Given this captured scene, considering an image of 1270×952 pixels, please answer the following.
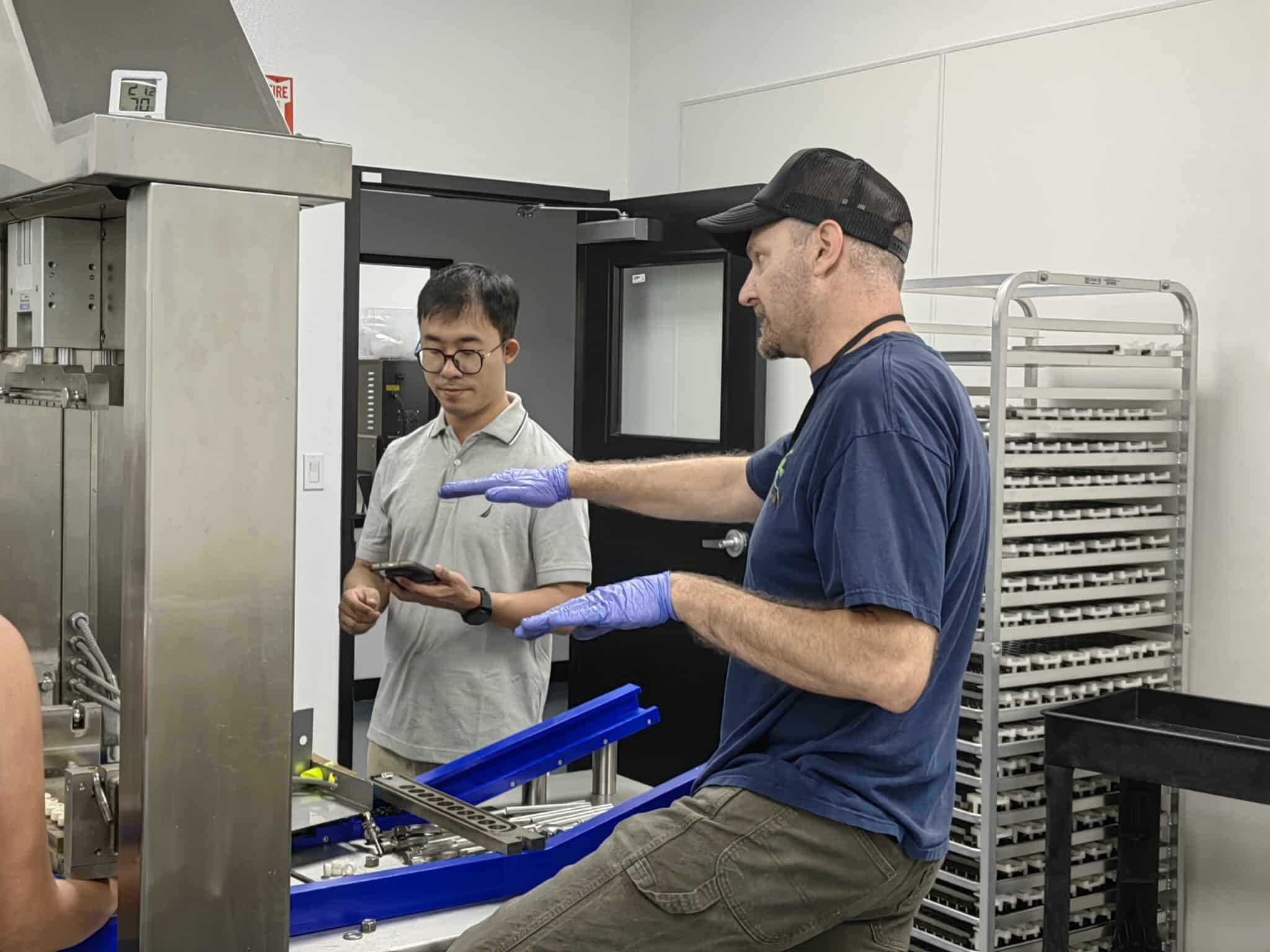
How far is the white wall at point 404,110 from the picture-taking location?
14.0 feet

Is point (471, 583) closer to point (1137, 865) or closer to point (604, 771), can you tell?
point (604, 771)

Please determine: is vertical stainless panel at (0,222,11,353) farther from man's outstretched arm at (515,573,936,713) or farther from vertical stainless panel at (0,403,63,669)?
man's outstretched arm at (515,573,936,713)

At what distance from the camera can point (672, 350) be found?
15.6 feet

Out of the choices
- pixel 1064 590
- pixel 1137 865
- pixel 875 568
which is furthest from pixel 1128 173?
pixel 875 568

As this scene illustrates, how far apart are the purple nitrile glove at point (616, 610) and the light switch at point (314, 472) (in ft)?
8.90

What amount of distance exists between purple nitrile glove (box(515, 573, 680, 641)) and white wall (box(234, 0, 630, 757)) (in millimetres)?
2549

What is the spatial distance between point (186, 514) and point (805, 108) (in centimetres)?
350

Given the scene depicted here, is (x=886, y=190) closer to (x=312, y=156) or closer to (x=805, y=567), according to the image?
(x=805, y=567)

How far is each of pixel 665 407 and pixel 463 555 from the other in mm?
2220

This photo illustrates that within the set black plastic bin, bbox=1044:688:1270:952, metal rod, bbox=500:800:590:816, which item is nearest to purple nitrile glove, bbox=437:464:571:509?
metal rod, bbox=500:800:590:816

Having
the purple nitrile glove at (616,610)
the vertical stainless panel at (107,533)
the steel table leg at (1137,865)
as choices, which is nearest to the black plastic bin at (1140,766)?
the steel table leg at (1137,865)

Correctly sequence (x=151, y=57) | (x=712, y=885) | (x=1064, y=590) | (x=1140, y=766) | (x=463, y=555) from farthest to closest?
(x=1064, y=590)
(x=1140, y=766)
(x=463, y=555)
(x=712, y=885)
(x=151, y=57)

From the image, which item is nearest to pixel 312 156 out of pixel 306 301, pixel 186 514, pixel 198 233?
pixel 198 233

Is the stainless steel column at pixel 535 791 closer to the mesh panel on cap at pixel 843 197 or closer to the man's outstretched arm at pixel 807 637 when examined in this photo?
the man's outstretched arm at pixel 807 637
